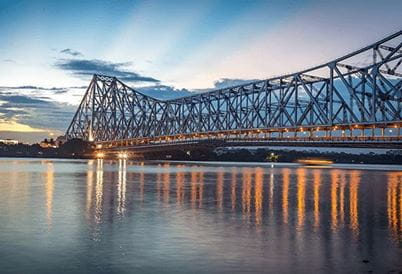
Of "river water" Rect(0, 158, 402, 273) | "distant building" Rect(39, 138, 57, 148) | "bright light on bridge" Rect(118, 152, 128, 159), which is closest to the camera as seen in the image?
"river water" Rect(0, 158, 402, 273)

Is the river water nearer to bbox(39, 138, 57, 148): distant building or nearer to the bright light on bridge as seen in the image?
the bright light on bridge

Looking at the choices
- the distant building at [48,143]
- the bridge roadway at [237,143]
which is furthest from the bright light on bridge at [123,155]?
the distant building at [48,143]

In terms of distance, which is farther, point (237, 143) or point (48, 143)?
point (48, 143)

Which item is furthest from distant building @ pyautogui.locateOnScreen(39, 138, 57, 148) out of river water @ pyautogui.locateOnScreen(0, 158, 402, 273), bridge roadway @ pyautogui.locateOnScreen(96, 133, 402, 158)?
river water @ pyautogui.locateOnScreen(0, 158, 402, 273)

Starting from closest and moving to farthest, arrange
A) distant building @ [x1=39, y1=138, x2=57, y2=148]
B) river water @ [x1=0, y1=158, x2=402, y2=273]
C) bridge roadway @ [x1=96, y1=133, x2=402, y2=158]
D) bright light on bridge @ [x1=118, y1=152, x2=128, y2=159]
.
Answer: river water @ [x1=0, y1=158, x2=402, y2=273]
bridge roadway @ [x1=96, y1=133, x2=402, y2=158]
bright light on bridge @ [x1=118, y1=152, x2=128, y2=159]
distant building @ [x1=39, y1=138, x2=57, y2=148]

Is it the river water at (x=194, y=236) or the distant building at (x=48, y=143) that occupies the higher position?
the distant building at (x=48, y=143)

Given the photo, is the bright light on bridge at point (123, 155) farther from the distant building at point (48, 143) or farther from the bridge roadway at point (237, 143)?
the distant building at point (48, 143)

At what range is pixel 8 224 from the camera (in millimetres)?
14508

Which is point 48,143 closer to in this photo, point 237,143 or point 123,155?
point 123,155

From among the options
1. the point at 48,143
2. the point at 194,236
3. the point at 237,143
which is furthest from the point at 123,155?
the point at 194,236

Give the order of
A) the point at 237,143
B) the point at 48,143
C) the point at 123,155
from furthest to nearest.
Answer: the point at 48,143 → the point at 123,155 → the point at 237,143

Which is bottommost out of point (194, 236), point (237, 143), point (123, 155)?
point (194, 236)

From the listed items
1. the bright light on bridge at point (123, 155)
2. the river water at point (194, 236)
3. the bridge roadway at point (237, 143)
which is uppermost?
the bridge roadway at point (237, 143)

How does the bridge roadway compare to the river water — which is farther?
the bridge roadway
